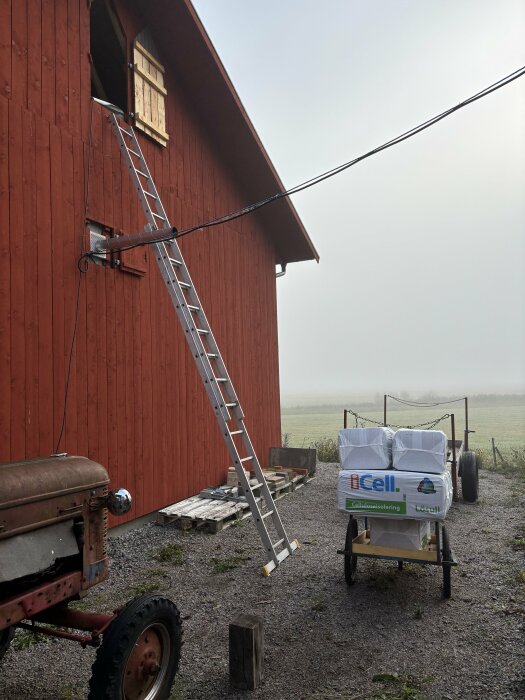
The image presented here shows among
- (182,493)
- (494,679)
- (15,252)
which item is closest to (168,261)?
(15,252)

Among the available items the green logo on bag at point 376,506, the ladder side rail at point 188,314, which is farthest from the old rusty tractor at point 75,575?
the ladder side rail at point 188,314

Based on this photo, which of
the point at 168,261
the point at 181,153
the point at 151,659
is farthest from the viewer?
the point at 181,153

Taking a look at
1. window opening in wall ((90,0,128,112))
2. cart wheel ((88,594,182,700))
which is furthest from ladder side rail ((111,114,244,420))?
cart wheel ((88,594,182,700))

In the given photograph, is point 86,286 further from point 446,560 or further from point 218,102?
point 446,560

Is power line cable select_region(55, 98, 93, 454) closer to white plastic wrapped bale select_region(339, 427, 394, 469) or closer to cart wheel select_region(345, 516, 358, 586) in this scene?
white plastic wrapped bale select_region(339, 427, 394, 469)

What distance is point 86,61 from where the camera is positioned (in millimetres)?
7262

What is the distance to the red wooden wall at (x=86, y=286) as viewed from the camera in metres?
6.05

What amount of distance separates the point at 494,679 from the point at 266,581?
266cm

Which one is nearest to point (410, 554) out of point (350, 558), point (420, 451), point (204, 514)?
point (350, 558)

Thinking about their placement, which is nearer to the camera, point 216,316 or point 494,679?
point 494,679

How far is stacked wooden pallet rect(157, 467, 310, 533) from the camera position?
766 centimetres

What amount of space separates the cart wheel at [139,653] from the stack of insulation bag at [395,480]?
2.43 meters

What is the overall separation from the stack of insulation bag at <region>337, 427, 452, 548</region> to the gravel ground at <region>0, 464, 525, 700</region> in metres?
0.72

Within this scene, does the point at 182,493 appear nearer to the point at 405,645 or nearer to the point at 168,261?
the point at 168,261
